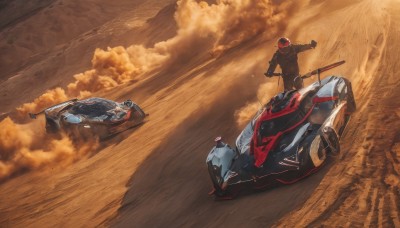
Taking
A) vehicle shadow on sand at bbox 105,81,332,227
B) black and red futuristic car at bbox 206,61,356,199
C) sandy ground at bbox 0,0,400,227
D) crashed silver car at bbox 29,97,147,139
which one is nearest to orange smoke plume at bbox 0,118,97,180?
sandy ground at bbox 0,0,400,227

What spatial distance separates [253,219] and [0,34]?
53.3m

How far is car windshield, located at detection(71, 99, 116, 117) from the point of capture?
16297mm

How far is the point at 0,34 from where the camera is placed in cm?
5316

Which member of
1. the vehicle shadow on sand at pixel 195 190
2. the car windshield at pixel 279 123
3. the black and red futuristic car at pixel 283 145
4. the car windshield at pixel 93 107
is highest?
the car windshield at pixel 93 107

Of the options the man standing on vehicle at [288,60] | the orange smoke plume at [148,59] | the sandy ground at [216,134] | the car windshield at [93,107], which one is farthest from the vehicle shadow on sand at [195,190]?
the car windshield at [93,107]

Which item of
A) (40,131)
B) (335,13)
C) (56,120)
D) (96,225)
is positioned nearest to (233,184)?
(96,225)

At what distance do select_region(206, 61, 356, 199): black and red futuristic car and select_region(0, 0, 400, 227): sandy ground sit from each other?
288mm

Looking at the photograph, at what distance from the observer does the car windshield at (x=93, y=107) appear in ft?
53.5

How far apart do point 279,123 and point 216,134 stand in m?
3.99

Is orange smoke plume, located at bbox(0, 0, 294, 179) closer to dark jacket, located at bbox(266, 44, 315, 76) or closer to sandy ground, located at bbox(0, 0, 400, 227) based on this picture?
sandy ground, located at bbox(0, 0, 400, 227)

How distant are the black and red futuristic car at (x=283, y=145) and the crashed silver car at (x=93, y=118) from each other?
7435 mm

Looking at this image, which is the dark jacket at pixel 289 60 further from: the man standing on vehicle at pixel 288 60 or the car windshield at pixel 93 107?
the car windshield at pixel 93 107

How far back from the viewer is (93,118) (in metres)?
16.0

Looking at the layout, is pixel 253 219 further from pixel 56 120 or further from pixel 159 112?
pixel 56 120
